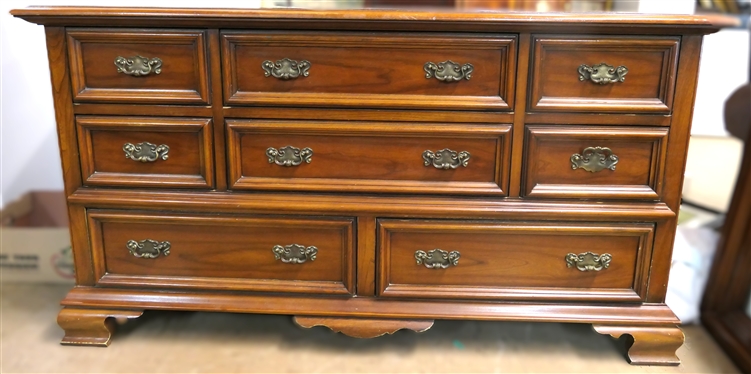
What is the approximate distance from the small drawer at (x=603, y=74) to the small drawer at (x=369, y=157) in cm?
15

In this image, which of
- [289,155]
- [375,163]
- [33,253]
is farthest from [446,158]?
[33,253]

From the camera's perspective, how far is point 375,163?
137 cm

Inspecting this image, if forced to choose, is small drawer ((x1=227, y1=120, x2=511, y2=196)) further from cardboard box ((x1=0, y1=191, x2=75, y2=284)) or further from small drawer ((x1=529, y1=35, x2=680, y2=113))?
cardboard box ((x1=0, y1=191, x2=75, y2=284))

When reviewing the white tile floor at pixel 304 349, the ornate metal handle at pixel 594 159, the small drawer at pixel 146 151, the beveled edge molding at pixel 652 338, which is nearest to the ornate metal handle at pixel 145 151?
the small drawer at pixel 146 151

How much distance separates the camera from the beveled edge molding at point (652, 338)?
143cm

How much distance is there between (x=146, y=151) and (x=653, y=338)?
1.36 m

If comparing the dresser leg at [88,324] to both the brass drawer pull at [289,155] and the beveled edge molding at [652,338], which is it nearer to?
the brass drawer pull at [289,155]

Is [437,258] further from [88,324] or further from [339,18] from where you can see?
[88,324]

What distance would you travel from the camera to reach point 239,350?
5.02 ft

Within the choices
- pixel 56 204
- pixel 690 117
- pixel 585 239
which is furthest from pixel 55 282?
pixel 690 117

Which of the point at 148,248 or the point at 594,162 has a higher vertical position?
the point at 594,162

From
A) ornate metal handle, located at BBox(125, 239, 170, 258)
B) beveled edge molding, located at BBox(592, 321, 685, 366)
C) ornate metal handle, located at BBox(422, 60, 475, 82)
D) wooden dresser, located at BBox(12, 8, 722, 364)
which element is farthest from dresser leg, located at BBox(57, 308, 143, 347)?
beveled edge molding, located at BBox(592, 321, 685, 366)

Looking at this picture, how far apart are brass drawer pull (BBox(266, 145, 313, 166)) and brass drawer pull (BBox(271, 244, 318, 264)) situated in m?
0.22

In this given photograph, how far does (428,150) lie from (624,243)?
55cm
